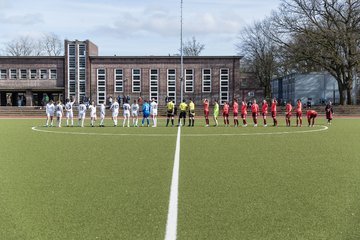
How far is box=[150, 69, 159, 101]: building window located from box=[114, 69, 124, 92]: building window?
3.81m

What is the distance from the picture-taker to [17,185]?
356 inches

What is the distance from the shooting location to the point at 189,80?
6650 centimetres

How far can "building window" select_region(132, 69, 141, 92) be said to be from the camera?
217 feet

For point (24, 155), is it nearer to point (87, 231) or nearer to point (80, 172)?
point (80, 172)

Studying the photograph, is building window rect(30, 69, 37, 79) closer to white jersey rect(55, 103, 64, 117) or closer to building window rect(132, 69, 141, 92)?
building window rect(132, 69, 141, 92)

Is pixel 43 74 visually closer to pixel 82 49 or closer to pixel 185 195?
pixel 82 49

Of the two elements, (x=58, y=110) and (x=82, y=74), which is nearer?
(x=58, y=110)

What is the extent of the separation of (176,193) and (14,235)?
10.00ft

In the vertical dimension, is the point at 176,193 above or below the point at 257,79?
below

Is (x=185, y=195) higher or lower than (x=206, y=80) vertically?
lower

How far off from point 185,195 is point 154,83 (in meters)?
58.8

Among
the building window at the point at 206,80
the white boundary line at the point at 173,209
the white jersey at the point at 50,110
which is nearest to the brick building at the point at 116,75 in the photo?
the building window at the point at 206,80

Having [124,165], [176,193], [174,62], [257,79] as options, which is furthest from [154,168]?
[257,79]

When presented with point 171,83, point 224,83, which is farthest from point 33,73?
point 224,83
